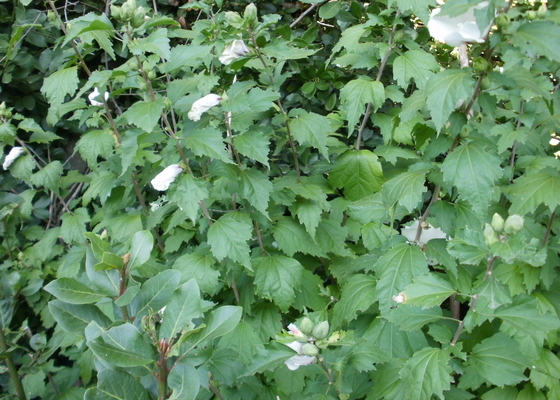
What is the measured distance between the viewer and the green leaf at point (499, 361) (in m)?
1.04

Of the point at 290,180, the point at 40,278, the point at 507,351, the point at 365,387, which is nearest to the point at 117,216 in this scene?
the point at 40,278

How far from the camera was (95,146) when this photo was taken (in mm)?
1728

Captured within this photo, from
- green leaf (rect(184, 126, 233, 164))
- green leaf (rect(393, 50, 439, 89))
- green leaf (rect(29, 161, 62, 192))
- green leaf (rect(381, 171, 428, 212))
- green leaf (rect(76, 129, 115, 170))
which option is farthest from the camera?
green leaf (rect(29, 161, 62, 192))

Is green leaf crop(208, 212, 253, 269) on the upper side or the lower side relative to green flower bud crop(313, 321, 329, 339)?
lower

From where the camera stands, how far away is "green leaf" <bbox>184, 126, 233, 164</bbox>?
1.23 meters

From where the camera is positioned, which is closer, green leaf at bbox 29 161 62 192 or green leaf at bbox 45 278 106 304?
green leaf at bbox 45 278 106 304

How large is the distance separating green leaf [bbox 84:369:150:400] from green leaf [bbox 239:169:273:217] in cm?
67

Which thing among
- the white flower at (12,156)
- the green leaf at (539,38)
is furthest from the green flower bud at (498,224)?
the white flower at (12,156)

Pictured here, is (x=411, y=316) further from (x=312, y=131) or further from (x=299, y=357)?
(x=312, y=131)

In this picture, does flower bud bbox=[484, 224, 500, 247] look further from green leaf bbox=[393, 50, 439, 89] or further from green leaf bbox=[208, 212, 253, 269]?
green leaf bbox=[393, 50, 439, 89]

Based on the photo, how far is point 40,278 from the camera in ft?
7.17

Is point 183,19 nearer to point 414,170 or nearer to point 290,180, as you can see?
point 290,180

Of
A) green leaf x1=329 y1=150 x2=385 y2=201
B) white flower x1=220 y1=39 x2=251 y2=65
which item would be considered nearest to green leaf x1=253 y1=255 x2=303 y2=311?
green leaf x1=329 y1=150 x2=385 y2=201

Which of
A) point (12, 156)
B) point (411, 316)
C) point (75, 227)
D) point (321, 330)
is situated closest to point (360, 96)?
point (411, 316)
